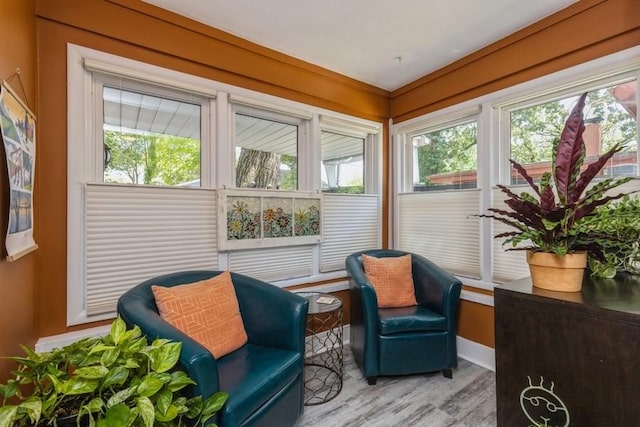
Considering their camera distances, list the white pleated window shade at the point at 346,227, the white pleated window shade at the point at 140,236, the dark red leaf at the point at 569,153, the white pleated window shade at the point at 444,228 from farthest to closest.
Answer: the white pleated window shade at the point at 346,227 < the white pleated window shade at the point at 444,228 < the white pleated window shade at the point at 140,236 < the dark red leaf at the point at 569,153

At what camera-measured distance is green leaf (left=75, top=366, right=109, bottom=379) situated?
35.7 inches

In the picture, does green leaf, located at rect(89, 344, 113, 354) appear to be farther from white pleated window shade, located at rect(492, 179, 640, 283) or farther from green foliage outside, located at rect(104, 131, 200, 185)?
white pleated window shade, located at rect(492, 179, 640, 283)

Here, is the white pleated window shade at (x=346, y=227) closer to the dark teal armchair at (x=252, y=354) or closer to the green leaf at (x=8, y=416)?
the dark teal armchair at (x=252, y=354)

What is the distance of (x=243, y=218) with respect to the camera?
93.8 inches

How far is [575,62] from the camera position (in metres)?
2.04

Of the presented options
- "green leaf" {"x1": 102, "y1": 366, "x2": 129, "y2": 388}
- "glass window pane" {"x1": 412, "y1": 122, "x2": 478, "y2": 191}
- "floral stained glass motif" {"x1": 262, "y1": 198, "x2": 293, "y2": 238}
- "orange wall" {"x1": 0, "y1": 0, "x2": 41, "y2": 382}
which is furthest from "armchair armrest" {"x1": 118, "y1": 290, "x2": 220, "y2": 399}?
"glass window pane" {"x1": 412, "y1": 122, "x2": 478, "y2": 191}

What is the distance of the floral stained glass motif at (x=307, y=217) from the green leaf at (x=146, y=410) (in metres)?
1.83

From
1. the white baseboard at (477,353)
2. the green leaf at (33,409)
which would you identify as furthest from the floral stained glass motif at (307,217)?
the green leaf at (33,409)

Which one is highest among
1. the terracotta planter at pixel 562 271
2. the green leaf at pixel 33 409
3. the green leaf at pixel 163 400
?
the terracotta planter at pixel 562 271

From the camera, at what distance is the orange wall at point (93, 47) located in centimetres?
171

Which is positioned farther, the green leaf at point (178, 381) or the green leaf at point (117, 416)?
the green leaf at point (178, 381)

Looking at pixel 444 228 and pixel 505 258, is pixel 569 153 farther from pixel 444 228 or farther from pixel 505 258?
pixel 444 228

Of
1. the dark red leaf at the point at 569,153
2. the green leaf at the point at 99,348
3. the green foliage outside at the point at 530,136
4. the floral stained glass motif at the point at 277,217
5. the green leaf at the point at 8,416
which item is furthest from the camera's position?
the floral stained glass motif at the point at 277,217

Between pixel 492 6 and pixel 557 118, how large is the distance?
3.03ft
